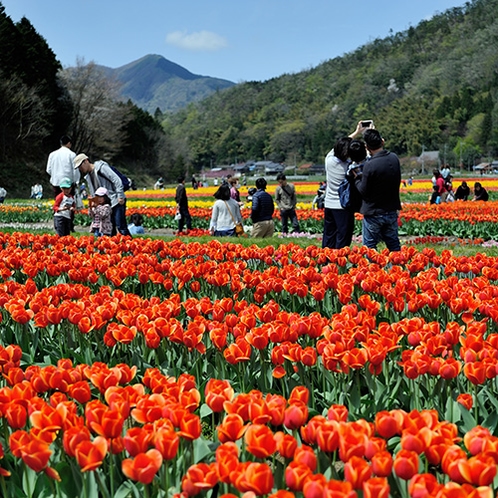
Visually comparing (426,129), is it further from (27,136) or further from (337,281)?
(337,281)

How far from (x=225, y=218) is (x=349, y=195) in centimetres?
442

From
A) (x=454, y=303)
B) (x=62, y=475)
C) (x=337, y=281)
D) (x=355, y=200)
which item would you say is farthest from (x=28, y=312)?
(x=355, y=200)

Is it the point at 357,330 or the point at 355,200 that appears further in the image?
the point at 355,200

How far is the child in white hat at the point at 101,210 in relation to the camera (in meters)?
9.89

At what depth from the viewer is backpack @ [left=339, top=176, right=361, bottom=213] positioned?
24.0 ft

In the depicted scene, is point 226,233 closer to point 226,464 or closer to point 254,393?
point 254,393

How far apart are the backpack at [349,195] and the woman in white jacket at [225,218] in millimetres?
4020

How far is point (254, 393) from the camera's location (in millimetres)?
2158

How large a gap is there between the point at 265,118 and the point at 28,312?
17108 cm

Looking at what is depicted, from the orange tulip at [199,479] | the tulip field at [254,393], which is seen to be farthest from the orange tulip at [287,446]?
the orange tulip at [199,479]

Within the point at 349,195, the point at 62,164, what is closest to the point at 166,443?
the point at 349,195

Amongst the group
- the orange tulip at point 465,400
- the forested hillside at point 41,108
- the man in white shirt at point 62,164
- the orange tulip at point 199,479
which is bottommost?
the orange tulip at point 465,400

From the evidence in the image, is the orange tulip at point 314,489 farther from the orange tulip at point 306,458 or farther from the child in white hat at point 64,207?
the child in white hat at point 64,207

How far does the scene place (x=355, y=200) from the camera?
738 cm
